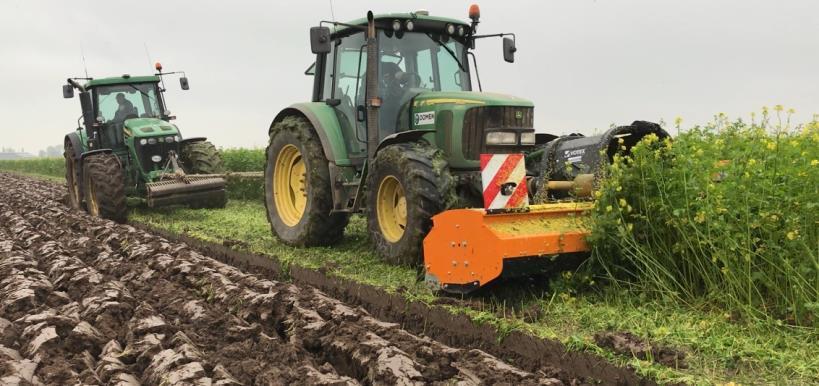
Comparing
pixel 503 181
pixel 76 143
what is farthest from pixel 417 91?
pixel 76 143

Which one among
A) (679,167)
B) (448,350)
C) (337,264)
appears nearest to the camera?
(448,350)

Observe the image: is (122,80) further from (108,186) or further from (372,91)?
(372,91)

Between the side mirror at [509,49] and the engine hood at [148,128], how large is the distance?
6134 millimetres

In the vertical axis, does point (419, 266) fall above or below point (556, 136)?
below

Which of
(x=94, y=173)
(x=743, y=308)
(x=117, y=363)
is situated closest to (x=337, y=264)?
(x=117, y=363)

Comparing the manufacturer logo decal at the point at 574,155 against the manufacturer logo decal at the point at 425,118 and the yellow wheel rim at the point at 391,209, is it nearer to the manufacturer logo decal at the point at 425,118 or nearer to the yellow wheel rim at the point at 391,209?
the manufacturer logo decal at the point at 425,118

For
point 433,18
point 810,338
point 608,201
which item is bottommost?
point 810,338

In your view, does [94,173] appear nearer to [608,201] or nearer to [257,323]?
[257,323]

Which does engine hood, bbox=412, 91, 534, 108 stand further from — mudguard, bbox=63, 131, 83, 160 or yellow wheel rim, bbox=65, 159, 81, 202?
yellow wheel rim, bbox=65, 159, 81, 202

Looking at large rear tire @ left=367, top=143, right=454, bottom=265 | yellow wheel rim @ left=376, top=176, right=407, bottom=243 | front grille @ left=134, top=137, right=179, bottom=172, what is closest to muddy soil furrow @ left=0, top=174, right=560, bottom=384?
large rear tire @ left=367, top=143, right=454, bottom=265

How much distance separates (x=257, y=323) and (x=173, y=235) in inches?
180

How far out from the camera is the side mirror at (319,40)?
5.80 meters

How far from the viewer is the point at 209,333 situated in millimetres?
3844

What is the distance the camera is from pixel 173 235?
8141 millimetres
